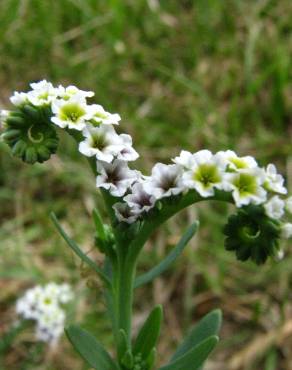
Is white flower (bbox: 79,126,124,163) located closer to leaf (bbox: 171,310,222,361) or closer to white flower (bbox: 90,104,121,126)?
white flower (bbox: 90,104,121,126)

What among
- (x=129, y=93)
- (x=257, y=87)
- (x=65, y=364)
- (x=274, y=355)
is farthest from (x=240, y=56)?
(x=65, y=364)

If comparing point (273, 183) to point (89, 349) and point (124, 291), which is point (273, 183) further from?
point (89, 349)

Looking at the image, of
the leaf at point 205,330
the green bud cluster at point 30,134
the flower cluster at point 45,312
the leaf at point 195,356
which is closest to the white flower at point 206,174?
the green bud cluster at point 30,134

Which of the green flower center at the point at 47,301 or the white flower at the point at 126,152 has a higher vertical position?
the green flower center at the point at 47,301

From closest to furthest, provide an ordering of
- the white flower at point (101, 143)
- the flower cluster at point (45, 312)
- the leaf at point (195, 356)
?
the white flower at point (101, 143) < the leaf at point (195, 356) < the flower cluster at point (45, 312)

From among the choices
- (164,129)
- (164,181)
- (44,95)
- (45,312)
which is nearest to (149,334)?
(164,181)

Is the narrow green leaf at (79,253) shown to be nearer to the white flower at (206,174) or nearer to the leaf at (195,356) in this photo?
the leaf at (195,356)

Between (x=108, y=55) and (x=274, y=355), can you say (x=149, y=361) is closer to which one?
(x=274, y=355)

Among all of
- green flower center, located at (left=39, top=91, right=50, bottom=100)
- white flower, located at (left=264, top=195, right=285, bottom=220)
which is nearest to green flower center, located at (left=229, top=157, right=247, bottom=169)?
white flower, located at (left=264, top=195, right=285, bottom=220)
